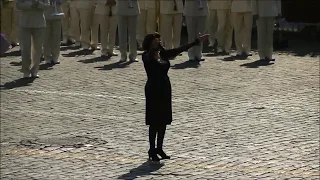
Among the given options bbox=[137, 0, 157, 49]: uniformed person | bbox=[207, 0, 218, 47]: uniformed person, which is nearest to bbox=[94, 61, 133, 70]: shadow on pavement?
bbox=[137, 0, 157, 49]: uniformed person

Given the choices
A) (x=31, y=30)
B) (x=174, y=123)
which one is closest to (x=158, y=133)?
(x=174, y=123)

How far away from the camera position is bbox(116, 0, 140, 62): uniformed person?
19984 millimetres

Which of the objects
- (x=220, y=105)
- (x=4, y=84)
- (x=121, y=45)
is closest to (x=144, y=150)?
(x=220, y=105)

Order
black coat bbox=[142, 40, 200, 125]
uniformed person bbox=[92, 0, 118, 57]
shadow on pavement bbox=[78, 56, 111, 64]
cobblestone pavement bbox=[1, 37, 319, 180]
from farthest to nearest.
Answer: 1. uniformed person bbox=[92, 0, 118, 57]
2. shadow on pavement bbox=[78, 56, 111, 64]
3. black coat bbox=[142, 40, 200, 125]
4. cobblestone pavement bbox=[1, 37, 319, 180]

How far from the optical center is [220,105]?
50.0 ft

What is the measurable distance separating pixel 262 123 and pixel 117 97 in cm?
306

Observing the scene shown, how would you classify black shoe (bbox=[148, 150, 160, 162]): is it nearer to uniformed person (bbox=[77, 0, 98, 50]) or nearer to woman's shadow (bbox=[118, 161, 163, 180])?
woman's shadow (bbox=[118, 161, 163, 180])

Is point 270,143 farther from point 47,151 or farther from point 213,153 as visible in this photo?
point 47,151

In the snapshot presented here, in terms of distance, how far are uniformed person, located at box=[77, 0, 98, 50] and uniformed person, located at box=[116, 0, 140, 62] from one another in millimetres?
2329

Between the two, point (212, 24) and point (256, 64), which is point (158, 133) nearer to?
point (256, 64)

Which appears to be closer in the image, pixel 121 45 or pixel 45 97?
pixel 45 97

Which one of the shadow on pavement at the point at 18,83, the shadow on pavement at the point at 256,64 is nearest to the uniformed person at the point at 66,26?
the shadow on pavement at the point at 256,64

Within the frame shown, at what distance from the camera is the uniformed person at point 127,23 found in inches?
787

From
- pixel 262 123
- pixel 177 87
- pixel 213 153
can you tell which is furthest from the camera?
pixel 177 87
